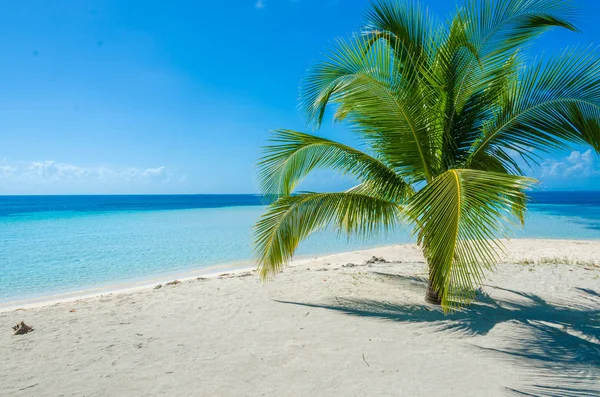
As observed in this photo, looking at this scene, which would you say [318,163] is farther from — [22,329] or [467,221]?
[22,329]

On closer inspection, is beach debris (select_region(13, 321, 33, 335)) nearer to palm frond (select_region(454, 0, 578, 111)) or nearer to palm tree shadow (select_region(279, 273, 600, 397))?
palm tree shadow (select_region(279, 273, 600, 397))

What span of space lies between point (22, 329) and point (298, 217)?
139 inches

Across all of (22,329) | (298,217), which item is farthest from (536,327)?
(22,329)

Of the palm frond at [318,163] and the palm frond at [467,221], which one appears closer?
the palm frond at [467,221]

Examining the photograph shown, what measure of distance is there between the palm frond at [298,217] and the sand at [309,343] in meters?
0.84

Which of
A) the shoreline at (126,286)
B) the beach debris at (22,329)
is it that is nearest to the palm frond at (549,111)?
the shoreline at (126,286)

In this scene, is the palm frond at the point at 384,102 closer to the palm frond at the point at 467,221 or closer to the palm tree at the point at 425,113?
the palm tree at the point at 425,113

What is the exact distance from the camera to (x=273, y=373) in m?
3.09

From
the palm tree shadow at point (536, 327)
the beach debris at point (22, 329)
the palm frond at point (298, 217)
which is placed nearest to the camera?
the palm tree shadow at point (536, 327)

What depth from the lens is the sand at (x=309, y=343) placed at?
2.89 meters

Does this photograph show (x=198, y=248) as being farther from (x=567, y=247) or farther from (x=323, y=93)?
(x=567, y=247)

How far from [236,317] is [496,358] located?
296 cm

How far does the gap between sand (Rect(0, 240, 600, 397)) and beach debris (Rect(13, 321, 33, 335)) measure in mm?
110

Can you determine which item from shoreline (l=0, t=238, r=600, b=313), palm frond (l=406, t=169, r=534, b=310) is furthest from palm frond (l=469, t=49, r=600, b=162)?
shoreline (l=0, t=238, r=600, b=313)
